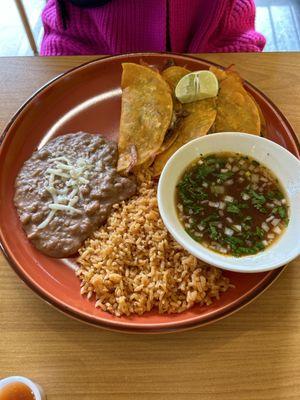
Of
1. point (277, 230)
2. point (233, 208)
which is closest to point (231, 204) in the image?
point (233, 208)

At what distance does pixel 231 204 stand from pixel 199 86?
0.45m

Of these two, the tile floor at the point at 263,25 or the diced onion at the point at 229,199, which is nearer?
the diced onion at the point at 229,199

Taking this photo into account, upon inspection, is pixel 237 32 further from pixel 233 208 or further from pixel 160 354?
pixel 160 354

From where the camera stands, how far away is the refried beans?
1416 mm

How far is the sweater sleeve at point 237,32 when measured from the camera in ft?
6.11

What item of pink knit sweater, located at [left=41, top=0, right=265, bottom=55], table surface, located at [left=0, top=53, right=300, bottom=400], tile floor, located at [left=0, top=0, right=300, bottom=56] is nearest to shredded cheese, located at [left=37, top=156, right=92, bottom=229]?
table surface, located at [left=0, top=53, right=300, bottom=400]

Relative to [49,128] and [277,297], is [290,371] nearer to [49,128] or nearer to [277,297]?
[277,297]

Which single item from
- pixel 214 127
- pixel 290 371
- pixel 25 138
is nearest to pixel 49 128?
pixel 25 138

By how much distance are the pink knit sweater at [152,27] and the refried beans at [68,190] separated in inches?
19.8

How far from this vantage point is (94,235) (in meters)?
1.43

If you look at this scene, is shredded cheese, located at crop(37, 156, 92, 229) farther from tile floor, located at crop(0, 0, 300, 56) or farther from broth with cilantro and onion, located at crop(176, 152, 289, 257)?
tile floor, located at crop(0, 0, 300, 56)

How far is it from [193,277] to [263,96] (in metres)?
0.77

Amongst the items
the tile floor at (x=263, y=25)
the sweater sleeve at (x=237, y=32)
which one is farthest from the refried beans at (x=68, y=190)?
the tile floor at (x=263, y=25)

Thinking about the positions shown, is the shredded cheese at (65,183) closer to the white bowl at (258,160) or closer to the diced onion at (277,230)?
the white bowl at (258,160)
